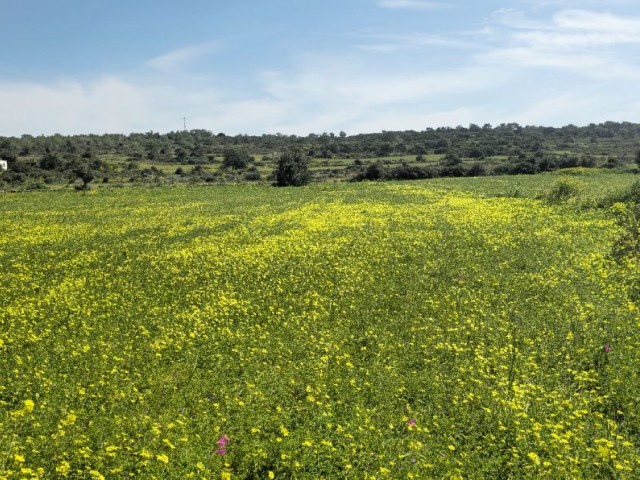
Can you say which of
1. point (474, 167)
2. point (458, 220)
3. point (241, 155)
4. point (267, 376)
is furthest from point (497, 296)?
point (241, 155)

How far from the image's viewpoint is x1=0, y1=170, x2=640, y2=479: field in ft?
21.3

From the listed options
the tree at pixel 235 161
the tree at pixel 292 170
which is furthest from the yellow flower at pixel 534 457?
the tree at pixel 235 161

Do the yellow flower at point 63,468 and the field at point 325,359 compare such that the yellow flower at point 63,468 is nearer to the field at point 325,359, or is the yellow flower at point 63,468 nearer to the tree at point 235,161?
the field at point 325,359

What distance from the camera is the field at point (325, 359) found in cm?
650

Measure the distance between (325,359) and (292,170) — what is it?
54787mm

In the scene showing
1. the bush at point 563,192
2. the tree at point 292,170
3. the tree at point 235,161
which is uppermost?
the tree at point 235,161

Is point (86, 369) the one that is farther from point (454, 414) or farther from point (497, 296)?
point (497, 296)

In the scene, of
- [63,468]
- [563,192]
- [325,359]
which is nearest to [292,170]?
[563,192]

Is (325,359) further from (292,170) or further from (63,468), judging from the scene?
(292,170)

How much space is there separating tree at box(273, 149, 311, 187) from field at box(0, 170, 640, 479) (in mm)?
41885

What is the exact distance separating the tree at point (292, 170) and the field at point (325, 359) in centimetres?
4189

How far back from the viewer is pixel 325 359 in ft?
31.6

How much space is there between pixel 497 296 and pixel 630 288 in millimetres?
3672

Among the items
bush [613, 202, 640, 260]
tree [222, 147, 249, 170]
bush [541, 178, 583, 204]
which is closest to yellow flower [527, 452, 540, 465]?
bush [613, 202, 640, 260]
